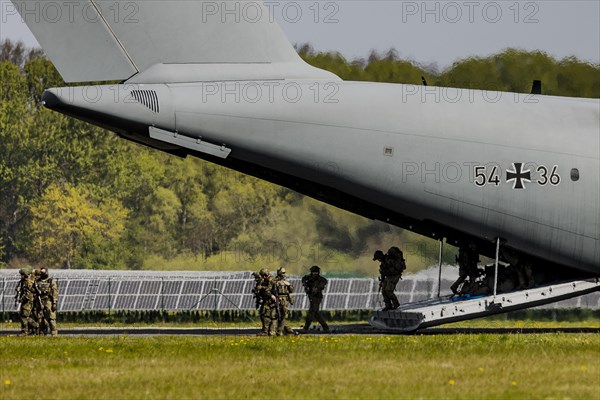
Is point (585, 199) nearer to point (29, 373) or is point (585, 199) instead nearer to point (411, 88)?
point (411, 88)

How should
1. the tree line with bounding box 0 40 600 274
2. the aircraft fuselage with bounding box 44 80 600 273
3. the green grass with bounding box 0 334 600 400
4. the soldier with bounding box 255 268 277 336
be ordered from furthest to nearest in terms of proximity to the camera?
→ the tree line with bounding box 0 40 600 274, the soldier with bounding box 255 268 277 336, the aircraft fuselage with bounding box 44 80 600 273, the green grass with bounding box 0 334 600 400

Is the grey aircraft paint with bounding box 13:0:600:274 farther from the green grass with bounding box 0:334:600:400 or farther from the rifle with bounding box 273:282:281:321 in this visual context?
the green grass with bounding box 0:334:600:400

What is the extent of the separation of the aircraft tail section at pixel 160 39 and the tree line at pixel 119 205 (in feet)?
55.3

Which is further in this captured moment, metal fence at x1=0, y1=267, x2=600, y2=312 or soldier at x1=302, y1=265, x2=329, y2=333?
metal fence at x1=0, y1=267, x2=600, y2=312

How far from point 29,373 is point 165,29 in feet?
31.6

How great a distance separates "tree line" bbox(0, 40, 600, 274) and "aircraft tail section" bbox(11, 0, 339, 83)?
16.8m

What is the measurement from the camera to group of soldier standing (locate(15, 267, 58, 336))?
95.9 ft

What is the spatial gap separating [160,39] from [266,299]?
6200mm

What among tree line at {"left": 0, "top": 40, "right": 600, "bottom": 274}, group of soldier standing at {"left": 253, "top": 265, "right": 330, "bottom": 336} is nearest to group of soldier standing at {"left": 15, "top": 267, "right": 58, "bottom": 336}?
group of soldier standing at {"left": 253, "top": 265, "right": 330, "bottom": 336}

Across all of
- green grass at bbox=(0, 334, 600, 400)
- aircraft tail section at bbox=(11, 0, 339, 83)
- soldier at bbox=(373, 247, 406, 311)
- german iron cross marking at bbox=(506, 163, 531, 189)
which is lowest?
green grass at bbox=(0, 334, 600, 400)

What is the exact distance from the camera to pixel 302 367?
802 inches

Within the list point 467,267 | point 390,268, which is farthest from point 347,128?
point 467,267

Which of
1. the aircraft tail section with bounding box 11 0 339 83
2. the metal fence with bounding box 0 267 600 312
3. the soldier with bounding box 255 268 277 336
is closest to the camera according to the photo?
the aircraft tail section with bounding box 11 0 339 83

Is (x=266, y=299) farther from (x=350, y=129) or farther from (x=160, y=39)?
(x=160, y=39)
